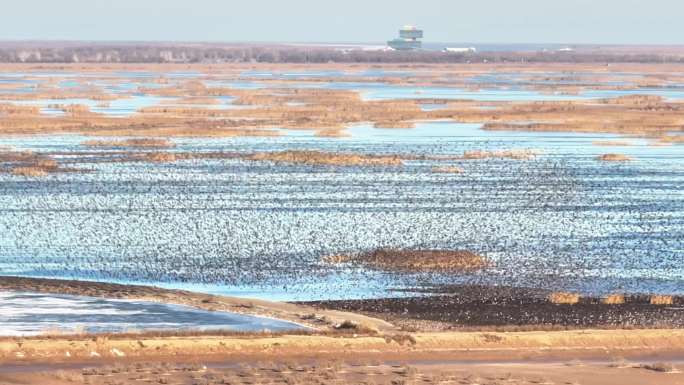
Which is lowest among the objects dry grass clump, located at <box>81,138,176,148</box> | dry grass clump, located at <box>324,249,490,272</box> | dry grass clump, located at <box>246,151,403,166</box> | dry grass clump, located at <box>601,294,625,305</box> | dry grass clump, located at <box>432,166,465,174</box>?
dry grass clump, located at <box>81,138,176,148</box>

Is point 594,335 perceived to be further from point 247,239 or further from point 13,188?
point 13,188

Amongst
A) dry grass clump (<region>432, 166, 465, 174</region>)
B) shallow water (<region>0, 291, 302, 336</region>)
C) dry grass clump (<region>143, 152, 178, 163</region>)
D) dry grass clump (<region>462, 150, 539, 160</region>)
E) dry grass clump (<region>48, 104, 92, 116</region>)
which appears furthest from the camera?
dry grass clump (<region>48, 104, 92, 116</region>)

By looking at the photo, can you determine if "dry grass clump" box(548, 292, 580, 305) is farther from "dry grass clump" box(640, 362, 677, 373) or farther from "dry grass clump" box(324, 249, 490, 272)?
"dry grass clump" box(640, 362, 677, 373)

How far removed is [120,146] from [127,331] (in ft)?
116

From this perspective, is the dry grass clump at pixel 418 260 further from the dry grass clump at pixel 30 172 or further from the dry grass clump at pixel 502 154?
the dry grass clump at pixel 502 154

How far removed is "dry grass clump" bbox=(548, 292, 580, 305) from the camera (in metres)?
26.6

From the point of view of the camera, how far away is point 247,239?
112 ft

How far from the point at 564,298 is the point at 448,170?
22624 millimetres

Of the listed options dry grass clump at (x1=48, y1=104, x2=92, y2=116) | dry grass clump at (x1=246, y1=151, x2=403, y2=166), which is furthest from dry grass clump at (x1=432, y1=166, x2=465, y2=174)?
dry grass clump at (x1=48, y1=104, x2=92, y2=116)

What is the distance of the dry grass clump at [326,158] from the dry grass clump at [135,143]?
5.88 meters

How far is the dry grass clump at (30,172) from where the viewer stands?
4706 centimetres

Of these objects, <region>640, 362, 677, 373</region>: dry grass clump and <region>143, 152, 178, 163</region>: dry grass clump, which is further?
<region>143, 152, 178, 163</region>: dry grass clump

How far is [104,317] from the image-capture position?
2433 cm

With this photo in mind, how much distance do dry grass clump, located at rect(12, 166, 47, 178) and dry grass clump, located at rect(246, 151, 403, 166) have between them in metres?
8.71
